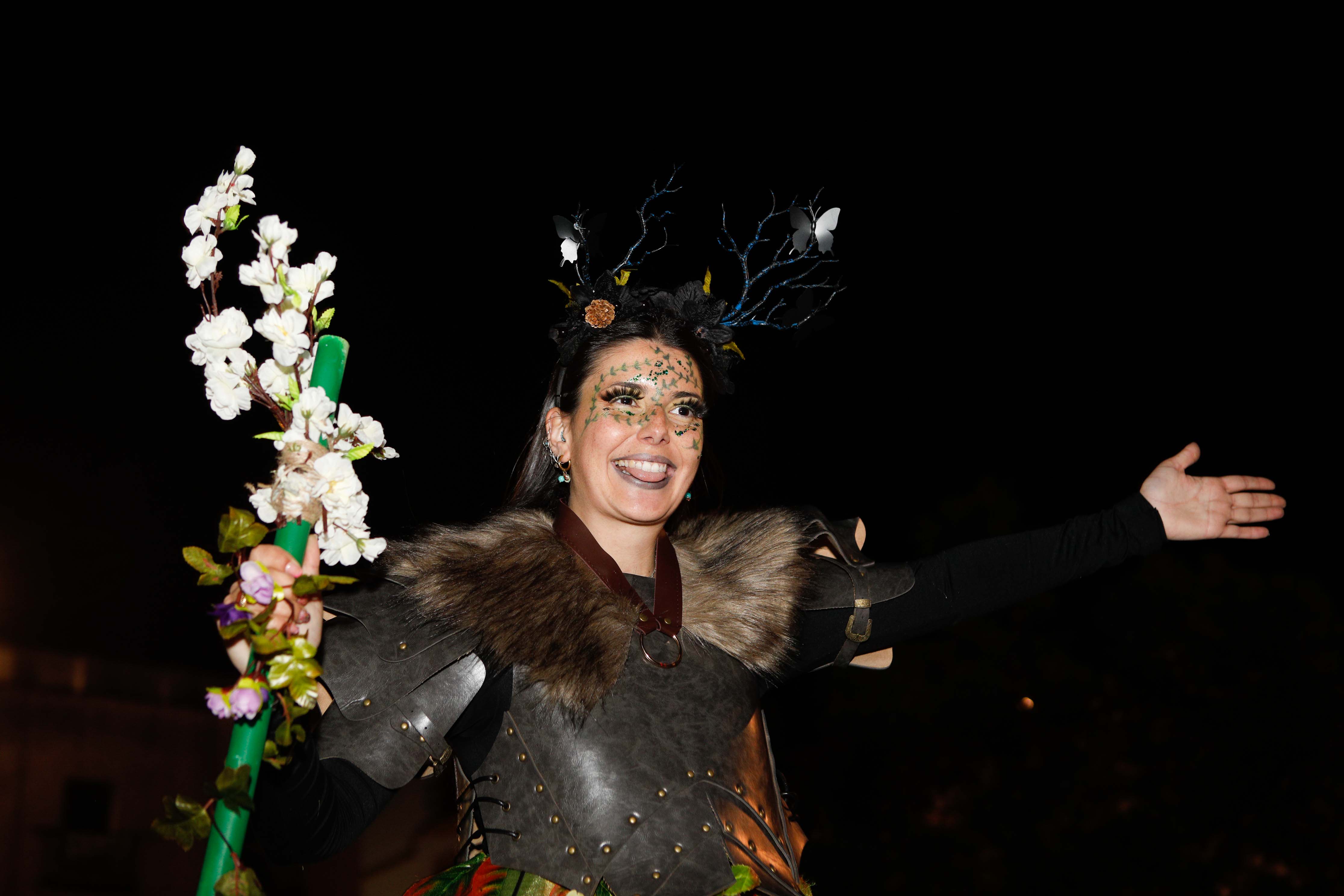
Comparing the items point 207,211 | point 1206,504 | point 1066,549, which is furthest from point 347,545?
point 1206,504

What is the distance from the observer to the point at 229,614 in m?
1.40

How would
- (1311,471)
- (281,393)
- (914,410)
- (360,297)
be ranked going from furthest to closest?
1. (914,410)
2. (1311,471)
3. (360,297)
4. (281,393)

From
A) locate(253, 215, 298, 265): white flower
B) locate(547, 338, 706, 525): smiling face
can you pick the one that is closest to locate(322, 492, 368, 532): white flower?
locate(253, 215, 298, 265): white flower

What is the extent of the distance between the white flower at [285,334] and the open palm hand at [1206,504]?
62.4 inches

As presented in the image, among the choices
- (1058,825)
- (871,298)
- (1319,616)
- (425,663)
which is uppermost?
(871,298)

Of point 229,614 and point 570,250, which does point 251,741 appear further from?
point 570,250

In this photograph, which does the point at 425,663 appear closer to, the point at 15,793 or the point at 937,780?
the point at 937,780

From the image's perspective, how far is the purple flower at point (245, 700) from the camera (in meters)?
1.38

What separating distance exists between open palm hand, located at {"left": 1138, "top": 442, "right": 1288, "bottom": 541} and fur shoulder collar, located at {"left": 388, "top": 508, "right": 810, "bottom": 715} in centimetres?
70

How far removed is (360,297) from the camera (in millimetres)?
4312

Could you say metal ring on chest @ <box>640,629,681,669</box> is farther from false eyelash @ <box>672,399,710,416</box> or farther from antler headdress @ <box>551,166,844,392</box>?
antler headdress @ <box>551,166,844,392</box>

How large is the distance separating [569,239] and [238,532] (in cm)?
127

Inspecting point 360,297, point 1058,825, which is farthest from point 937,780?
point 360,297

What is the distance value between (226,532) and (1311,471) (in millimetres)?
5211
